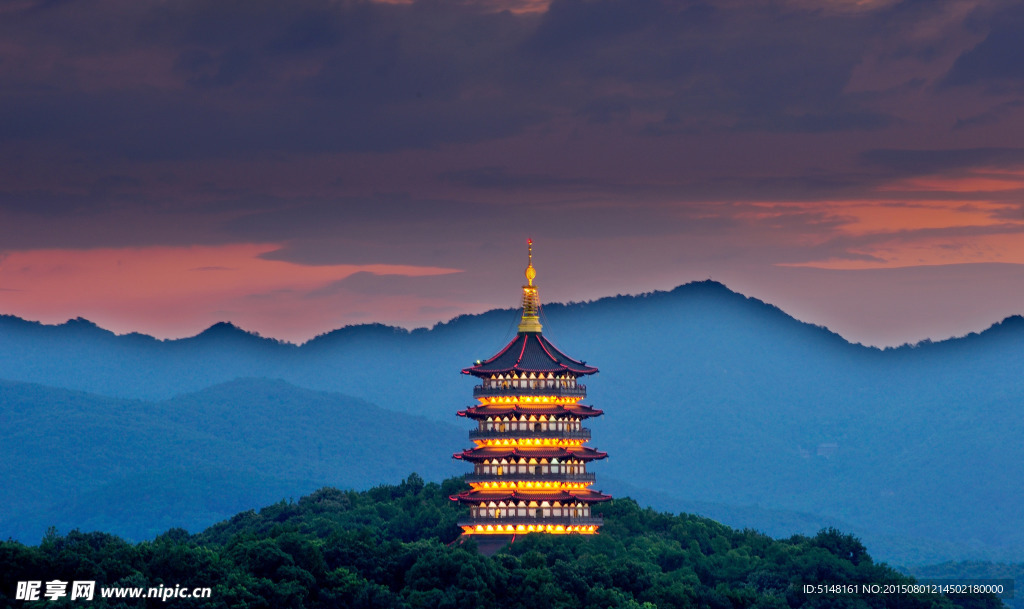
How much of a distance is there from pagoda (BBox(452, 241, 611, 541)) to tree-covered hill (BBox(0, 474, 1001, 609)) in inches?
70.6

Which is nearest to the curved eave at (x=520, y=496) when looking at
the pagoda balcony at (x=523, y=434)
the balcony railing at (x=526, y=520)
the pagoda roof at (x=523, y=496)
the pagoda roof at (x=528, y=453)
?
the pagoda roof at (x=523, y=496)

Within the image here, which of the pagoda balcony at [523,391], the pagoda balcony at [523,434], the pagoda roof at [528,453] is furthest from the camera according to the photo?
the pagoda balcony at [523,391]

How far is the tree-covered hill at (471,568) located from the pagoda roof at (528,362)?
8115 mm

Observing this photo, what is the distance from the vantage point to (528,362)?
90750mm

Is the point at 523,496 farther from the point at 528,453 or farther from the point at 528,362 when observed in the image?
the point at 528,362

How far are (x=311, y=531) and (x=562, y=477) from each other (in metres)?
16.6

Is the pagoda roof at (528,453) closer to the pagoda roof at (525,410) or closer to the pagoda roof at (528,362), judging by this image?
the pagoda roof at (525,410)

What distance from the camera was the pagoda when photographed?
89.8m

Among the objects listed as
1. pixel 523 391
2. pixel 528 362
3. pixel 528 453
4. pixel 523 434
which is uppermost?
pixel 528 362

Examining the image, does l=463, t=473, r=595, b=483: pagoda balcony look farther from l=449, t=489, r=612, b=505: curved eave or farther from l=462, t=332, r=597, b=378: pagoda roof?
l=462, t=332, r=597, b=378: pagoda roof

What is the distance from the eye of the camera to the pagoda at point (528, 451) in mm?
89750

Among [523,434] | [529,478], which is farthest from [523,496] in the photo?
[523,434]

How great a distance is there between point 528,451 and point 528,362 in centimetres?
430

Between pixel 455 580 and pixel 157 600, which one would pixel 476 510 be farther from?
pixel 157 600
